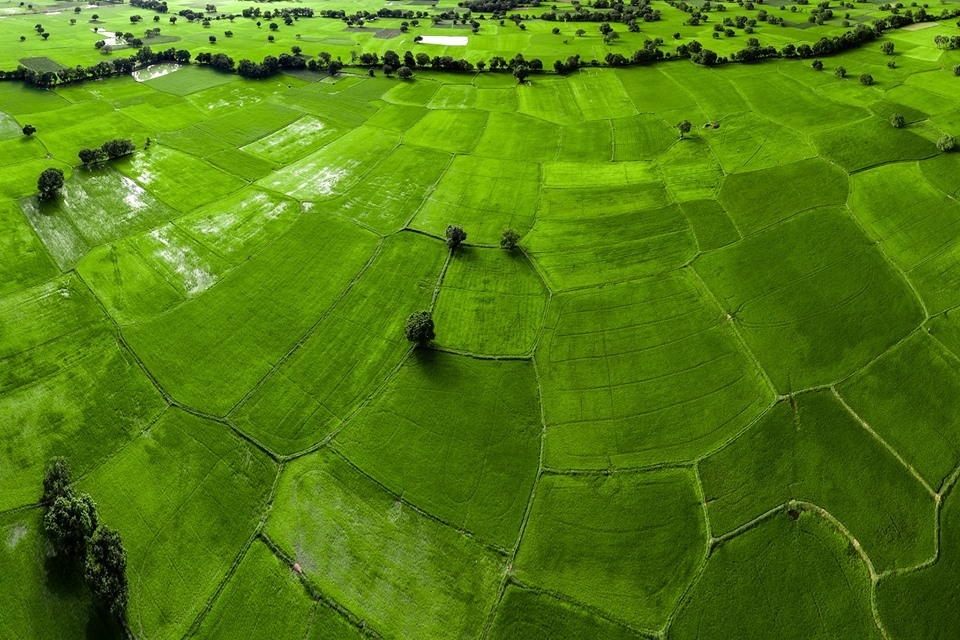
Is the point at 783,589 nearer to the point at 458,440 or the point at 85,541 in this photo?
the point at 458,440

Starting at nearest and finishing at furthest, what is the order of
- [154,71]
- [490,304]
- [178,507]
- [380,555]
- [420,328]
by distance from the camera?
[380,555], [178,507], [420,328], [490,304], [154,71]

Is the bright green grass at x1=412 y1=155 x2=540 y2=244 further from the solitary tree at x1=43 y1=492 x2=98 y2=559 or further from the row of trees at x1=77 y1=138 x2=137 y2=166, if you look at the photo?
the row of trees at x1=77 y1=138 x2=137 y2=166

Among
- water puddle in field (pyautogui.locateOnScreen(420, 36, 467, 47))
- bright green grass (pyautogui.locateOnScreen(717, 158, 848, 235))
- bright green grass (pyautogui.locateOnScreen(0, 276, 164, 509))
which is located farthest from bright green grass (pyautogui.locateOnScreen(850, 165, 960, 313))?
water puddle in field (pyautogui.locateOnScreen(420, 36, 467, 47))

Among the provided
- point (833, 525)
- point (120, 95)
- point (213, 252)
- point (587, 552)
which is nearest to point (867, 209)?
point (833, 525)

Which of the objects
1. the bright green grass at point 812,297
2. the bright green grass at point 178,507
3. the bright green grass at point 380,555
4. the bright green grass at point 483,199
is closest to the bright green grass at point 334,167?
the bright green grass at point 483,199

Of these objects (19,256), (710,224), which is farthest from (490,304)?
(19,256)

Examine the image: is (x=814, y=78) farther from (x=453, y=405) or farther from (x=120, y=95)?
(x=120, y=95)
